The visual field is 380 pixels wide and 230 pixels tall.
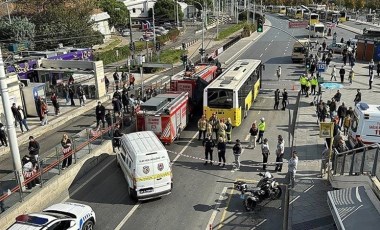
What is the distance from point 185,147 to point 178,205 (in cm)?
621

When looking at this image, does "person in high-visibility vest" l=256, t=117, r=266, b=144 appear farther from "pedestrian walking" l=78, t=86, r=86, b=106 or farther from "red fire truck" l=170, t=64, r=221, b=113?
"pedestrian walking" l=78, t=86, r=86, b=106

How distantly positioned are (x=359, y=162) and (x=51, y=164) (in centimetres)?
1141

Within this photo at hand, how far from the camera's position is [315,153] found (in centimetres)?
1952

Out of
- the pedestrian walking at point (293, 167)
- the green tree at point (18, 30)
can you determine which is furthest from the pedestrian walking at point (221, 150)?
the green tree at point (18, 30)

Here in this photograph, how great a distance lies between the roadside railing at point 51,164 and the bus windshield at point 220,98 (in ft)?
17.9

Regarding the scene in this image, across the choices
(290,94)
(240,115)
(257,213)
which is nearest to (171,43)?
(290,94)

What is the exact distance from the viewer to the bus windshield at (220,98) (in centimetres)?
2223

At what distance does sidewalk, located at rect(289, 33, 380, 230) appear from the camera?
13664mm

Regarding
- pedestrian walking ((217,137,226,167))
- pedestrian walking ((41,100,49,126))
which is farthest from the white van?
pedestrian walking ((41,100,49,126))

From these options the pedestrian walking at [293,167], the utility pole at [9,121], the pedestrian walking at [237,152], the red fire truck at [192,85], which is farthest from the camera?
the red fire truck at [192,85]

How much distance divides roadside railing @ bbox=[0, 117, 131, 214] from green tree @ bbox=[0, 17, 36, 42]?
39.6 meters

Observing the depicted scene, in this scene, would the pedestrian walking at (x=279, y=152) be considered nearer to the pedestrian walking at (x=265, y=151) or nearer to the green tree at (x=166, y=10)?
the pedestrian walking at (x=265, y=151)

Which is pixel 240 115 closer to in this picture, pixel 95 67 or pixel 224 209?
pixel 224 209

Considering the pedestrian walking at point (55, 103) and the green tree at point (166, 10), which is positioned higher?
the green tree at point (166, 10)
